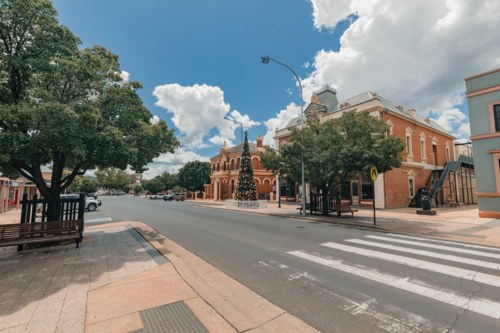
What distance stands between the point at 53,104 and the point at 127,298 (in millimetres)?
5612

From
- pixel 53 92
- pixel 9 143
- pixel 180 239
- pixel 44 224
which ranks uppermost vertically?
pixel 53 92

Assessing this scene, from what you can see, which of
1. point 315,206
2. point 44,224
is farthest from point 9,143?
point 315,206

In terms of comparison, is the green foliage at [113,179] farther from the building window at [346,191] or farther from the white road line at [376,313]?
the white road line at [376,313]

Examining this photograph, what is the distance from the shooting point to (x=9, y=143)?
257 inches

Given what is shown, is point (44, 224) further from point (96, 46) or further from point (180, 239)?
point (96, 46)

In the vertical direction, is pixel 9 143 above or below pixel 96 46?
below

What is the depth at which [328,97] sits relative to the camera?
2945 centimetres

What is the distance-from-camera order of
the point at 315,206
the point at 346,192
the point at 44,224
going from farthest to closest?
the point at 346,192, the point at 315,206, the point at 44,224

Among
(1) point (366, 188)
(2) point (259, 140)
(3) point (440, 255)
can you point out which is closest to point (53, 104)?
(3) point (440, 255)

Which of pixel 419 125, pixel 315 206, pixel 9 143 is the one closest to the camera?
pixel 9 143

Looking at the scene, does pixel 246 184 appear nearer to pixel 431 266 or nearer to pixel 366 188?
pixel 366 188

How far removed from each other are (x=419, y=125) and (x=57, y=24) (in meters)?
31.8

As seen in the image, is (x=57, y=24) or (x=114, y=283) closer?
(x=114, y=283)

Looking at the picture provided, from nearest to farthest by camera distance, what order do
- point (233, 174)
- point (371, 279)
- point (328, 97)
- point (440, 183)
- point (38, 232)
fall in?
point (371, 279)
point (38, 232)
point (440, 183)
point (328, 97)
point (233, 174)
